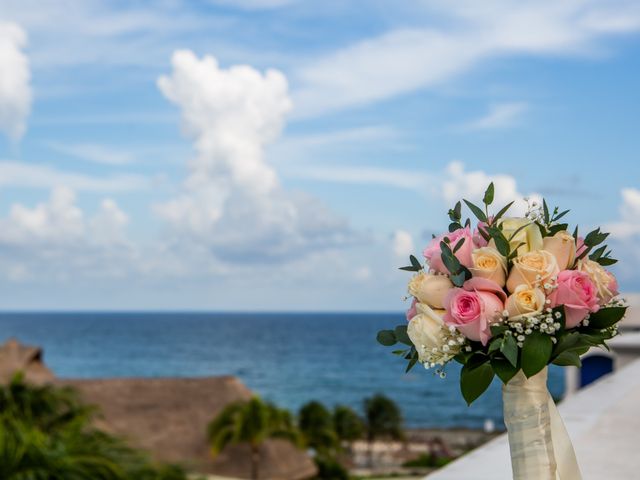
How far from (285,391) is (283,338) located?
46.6m

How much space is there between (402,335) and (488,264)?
1.04ft

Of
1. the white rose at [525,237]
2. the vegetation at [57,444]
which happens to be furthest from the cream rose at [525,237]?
the vegetation at [57,444]

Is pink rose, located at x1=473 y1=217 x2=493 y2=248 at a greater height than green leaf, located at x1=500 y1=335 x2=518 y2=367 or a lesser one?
greater

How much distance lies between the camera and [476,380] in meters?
2.06

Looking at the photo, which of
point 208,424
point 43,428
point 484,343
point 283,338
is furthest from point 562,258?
point 283,338

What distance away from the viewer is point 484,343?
2.00m

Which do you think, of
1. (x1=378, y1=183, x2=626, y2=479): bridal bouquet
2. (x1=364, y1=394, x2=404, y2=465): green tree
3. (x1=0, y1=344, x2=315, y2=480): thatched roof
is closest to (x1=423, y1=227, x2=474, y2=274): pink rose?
(x1=378, y1=183, x2=626, y2=479): bridal bouquet

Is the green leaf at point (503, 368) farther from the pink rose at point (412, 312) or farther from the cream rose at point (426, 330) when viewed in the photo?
the pink rose at point (412, 312)

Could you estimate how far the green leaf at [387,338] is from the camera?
2230 mm

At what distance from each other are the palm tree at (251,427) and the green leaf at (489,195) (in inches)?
820

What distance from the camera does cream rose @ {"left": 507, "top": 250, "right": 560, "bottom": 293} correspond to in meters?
2.00

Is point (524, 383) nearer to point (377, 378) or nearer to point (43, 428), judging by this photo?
point (43, 428)

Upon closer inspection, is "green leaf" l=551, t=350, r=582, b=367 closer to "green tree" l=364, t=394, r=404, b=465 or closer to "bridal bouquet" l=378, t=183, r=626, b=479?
"bridal bouquet" l=378, t=183, r=626, b=479

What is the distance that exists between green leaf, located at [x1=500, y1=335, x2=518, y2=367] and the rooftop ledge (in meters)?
1.72
